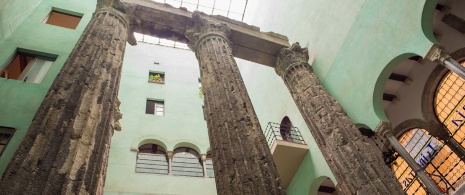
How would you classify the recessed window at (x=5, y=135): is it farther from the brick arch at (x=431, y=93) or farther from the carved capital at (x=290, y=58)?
the brick arch at (x=431, y=93)

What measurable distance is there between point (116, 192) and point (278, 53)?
20.0 feet

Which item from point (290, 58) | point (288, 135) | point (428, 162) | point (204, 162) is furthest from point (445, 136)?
point (204, 162)

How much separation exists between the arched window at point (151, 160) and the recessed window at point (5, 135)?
402 centimetres

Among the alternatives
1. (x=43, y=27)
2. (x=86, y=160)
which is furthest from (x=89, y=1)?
(x=86, y=160)

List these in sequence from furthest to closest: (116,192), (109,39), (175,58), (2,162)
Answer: (175,58) < (116,192) < (109,39) < (2,162)

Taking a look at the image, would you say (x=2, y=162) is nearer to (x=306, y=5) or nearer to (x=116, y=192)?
(x=116, y=192)

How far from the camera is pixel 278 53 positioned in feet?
33.5

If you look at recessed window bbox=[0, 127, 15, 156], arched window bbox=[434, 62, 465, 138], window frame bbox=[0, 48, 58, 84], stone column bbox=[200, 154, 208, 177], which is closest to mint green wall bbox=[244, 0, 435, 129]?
arched window bbox=[434, 62, 465, 138]

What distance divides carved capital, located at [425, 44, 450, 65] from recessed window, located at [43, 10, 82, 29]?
9.41 meters

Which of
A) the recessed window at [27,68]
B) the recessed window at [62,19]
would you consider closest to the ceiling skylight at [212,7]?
the recessed window at [62,19]

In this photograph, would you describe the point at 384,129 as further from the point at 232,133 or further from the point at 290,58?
the point at 232,133

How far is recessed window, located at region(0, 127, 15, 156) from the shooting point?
238 inches

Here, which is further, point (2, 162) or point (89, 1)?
point (89, 1)

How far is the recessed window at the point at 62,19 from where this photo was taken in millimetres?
9831
